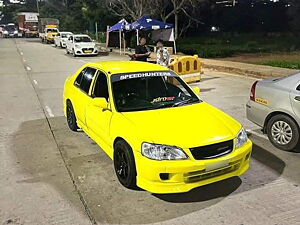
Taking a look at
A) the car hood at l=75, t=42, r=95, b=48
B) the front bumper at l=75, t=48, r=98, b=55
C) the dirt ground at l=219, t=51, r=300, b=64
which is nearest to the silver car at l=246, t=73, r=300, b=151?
the dirt ground at l=219, t=51, r=300, b=64

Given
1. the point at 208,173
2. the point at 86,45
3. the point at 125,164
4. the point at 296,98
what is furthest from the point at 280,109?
the point at 86,45

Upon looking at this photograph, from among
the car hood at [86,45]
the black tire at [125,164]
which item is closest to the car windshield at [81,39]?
the car hood at [86,45]

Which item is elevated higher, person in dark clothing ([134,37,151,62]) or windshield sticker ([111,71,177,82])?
person in dark clothing ([134,37,151,62])

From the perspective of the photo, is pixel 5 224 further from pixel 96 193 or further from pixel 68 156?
pixel 68 156

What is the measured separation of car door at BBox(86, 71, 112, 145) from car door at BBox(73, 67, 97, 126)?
7.8 inches

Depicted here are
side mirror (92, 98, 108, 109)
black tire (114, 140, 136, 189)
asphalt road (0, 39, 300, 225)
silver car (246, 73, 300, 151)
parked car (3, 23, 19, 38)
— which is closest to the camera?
asphalt road (0, 39, 300, 225)

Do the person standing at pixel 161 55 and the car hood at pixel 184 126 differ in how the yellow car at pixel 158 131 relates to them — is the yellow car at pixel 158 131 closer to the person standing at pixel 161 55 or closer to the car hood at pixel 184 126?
the car hood at pixel 184 126

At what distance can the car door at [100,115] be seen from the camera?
4.48 meters

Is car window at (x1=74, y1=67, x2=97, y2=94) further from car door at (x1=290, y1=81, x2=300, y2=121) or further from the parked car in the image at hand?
the parked car

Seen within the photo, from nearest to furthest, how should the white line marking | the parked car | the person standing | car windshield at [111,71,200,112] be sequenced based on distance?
car windshield at [111,71,200,112] < the white line marking < the person standing < the parked car

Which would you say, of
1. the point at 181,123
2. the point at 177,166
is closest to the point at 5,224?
the point at 177,166

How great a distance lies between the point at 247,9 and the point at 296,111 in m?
37.9

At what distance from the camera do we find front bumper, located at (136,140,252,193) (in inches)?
139

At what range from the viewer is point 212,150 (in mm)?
3670
